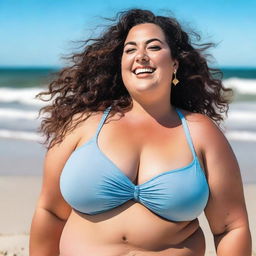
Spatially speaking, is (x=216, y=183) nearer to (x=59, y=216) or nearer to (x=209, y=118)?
(x=209, y=118)

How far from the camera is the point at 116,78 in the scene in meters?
3.20

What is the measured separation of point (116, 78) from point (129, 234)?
862mm

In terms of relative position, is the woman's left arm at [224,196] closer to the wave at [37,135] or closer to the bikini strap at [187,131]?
the bikini strap at [187,131]

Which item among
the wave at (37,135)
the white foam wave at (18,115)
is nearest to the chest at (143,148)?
the wave at (37,135)

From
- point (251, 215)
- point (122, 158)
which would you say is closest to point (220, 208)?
point (122, 158)

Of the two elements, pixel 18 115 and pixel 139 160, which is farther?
pixel 18 115

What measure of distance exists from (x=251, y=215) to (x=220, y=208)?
10.0 ft

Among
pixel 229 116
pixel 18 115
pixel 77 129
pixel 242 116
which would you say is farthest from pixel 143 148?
pixel 18 115

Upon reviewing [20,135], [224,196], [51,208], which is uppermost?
[224,196]

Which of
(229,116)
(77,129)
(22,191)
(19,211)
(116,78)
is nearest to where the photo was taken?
(77,129)

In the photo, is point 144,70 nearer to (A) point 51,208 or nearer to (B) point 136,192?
(B) point 136,192

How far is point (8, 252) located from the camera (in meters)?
4.73

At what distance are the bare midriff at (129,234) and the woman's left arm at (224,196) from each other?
0.17 metres

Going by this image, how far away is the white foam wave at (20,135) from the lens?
10.9 meters
